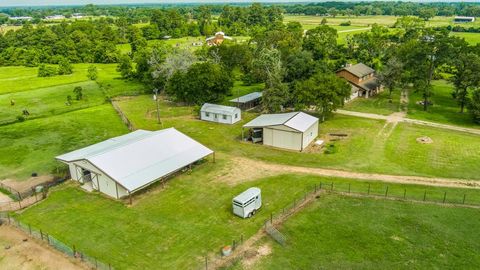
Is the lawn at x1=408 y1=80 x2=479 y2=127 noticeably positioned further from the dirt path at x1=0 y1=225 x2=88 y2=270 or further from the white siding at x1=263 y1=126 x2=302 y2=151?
the dirt path at x1=0 y1=225 x2=88 y2=270

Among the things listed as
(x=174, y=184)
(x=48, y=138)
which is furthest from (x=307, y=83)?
(x=48, y=138)

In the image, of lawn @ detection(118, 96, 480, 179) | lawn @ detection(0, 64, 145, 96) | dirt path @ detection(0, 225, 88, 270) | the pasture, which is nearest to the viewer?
dirt path @ detection(0, 225, 88, 270)

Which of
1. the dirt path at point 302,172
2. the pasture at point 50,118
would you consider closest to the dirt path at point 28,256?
the pasture at point 50,118

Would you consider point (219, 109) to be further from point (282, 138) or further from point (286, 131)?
point (286, 131)

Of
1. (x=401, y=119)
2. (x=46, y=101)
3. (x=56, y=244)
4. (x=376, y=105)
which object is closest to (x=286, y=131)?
(x=401, y=119)

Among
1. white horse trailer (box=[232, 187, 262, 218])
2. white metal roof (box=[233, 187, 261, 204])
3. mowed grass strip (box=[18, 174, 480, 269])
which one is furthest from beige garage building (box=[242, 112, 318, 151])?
white horse trailer (box=[232, 187, 262, 218])

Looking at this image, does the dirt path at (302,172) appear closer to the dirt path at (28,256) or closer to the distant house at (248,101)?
the dirt path at (28,256)
